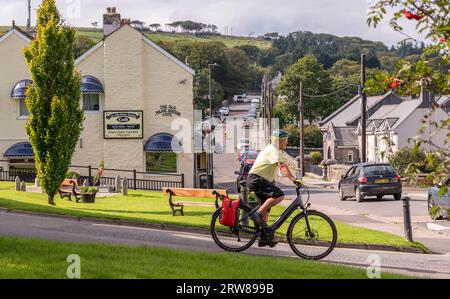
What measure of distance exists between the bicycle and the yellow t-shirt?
519 millimetres

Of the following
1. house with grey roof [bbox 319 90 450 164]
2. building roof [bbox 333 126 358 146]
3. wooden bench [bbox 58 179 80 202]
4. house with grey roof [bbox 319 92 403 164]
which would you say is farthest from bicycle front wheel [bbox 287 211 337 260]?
building roof [bbox 333 126 358 146]

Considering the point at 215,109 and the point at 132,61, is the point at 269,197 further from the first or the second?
the point at 215,109

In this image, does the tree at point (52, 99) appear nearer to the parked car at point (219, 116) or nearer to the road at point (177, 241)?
the road at point (177, 241)

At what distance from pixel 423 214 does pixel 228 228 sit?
1459 cm

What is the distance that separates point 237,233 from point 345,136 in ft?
255

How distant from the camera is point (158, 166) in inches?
1761

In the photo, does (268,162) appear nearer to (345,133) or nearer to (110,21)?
(110,21)

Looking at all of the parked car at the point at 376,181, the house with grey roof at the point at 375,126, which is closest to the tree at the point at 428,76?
the parked car at the point at 376,181

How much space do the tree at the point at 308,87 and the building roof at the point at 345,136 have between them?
22170mm

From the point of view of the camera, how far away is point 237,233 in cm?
1255

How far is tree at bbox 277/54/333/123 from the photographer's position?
11206cm

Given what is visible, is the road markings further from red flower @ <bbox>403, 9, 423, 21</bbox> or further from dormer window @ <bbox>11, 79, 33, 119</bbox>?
dormer window @ <bbox>11, 79, 33, 119</bbox>

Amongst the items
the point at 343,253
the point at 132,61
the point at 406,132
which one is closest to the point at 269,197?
the point at 343,253

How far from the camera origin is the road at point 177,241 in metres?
12.4
